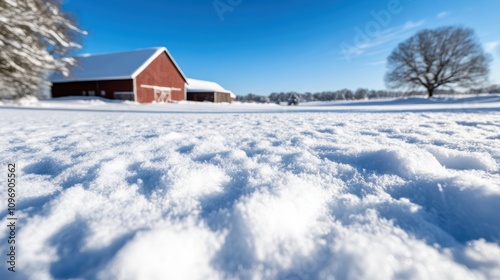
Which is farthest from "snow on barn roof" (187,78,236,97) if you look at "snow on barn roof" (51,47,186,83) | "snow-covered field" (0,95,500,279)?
"snow-covered field" (0,95,500,279)

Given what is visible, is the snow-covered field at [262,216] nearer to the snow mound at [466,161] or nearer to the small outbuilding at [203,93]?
the snow mound at [466,161]

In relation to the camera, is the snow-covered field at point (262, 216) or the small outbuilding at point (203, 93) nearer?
the snow-covered field at point (262, 216)

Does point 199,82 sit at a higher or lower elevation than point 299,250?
higher

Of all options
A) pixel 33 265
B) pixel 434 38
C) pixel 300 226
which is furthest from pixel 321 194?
pixel 434 38

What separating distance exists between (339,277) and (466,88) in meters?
34.2

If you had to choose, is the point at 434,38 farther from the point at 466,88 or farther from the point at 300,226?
the point at 300,226

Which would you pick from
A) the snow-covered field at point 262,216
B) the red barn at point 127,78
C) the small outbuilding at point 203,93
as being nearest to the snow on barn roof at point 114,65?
the red barn at point 127,78

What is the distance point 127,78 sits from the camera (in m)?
19.0

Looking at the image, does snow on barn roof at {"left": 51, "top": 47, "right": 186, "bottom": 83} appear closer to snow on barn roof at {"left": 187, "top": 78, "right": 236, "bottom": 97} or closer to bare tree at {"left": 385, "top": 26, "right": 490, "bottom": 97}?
snow on barn roof at {"left": 187, "top": 78, "right": 236, "bottom": 97}

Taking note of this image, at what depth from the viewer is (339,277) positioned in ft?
2.58

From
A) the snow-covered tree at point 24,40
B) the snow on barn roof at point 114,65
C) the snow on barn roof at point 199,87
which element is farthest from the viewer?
the snow on barn roof at point 199,87

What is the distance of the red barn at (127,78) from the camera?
19469 mm

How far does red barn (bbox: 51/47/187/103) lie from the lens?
63.9 feet

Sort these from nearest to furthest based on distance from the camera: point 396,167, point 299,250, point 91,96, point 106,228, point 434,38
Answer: point 299,250 < point 106,228 < point 396,167 < point 91,96 < point 434,38
